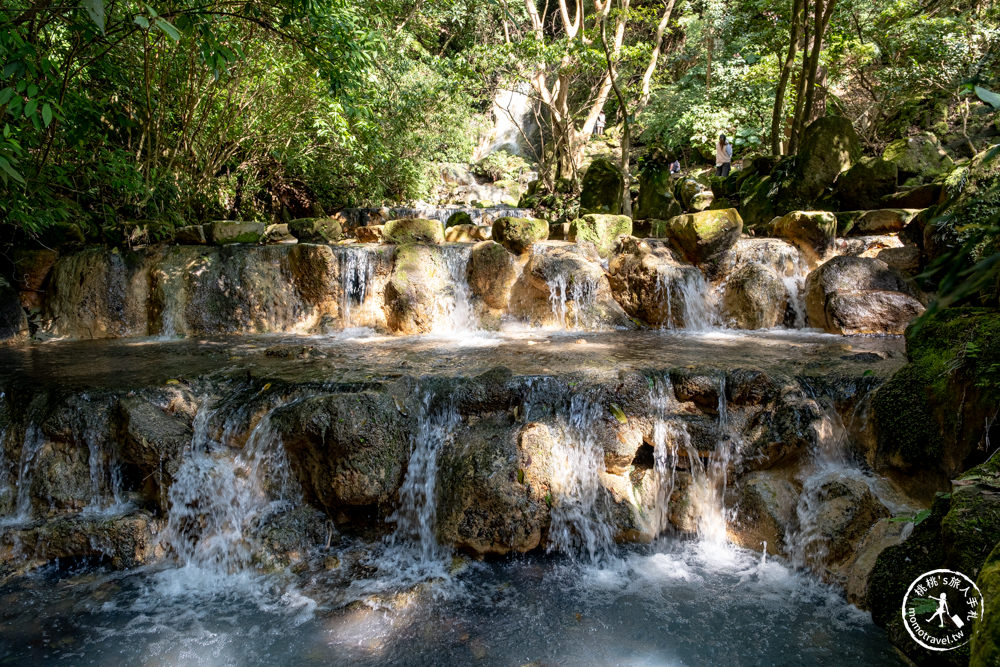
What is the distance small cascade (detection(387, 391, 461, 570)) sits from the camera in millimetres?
4289

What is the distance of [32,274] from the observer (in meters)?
8.00

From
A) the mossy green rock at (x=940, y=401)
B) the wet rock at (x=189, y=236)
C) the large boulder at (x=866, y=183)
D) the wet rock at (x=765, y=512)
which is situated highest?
the large boulder at (x=866, y=183)

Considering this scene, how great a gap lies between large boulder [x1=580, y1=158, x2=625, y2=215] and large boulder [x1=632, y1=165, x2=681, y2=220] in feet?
1.70

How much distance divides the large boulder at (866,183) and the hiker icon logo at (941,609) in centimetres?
880

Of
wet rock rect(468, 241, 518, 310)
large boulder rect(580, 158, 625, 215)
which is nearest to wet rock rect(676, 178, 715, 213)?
large boulder rect(580, 158, 625, 215)

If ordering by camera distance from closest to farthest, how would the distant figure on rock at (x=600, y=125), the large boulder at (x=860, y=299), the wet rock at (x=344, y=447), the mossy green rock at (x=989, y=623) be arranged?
the mossy green rock at (x=989, y=623), the wet rock at (x=344, y=447), the large boulder at (x=860, y=299), the distant figure on rock at (x=600, y=125)

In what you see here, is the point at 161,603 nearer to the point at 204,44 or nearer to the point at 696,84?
the point at 204,44

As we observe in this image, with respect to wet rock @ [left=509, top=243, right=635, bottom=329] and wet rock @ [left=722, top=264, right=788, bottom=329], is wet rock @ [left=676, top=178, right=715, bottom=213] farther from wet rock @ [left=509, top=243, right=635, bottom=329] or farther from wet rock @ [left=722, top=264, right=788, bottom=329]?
A: wet rock @ [left=509, top=243, right=635, bottom=329]

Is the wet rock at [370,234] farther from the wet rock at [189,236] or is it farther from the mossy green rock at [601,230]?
the mossy green rock at [601,230]

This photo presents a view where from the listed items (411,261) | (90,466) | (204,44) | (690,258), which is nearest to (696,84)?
(690,258)

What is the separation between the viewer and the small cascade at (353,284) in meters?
8.45

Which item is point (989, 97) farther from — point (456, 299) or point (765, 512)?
point (456, 299)

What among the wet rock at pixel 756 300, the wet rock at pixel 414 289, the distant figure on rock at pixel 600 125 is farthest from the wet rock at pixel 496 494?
the distant figure on rock at pixel 600 125

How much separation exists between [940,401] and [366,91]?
8.73 meters
